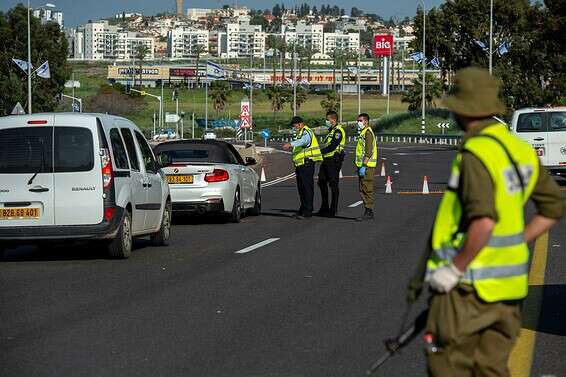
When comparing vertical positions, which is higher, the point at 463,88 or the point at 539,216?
the point at 463,88

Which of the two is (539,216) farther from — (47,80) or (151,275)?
(47,80)

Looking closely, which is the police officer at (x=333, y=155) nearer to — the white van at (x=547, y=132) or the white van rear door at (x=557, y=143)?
the white van at (x=547, y=132)

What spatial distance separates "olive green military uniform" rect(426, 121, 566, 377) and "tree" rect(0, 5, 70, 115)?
3440 inches

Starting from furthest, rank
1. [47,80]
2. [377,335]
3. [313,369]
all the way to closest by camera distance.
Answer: [47,80], [377,335], [313,369]

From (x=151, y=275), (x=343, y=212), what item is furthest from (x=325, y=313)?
(x=343, y=212)

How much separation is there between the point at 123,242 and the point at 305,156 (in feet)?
25.4

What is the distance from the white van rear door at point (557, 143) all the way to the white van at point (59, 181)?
18.1 meters

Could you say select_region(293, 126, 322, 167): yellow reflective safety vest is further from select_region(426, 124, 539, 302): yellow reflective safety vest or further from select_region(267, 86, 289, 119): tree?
select_region(267, 86, 289, 119): tree

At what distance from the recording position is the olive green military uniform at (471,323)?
5.41 metres

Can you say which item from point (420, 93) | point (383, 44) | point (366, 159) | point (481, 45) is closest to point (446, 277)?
point (366, 159)

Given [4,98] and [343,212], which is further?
[4,98]

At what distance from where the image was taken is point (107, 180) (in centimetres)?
1587

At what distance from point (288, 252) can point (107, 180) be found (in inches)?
110

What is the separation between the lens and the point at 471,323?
17.8 ft
